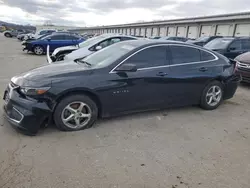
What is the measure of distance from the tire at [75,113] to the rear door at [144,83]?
0.37 metres

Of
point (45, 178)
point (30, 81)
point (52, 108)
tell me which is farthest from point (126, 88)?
point (45, 178)

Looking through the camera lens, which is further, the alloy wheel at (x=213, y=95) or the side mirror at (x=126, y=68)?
the alloy wheel at (x=213, y=95)

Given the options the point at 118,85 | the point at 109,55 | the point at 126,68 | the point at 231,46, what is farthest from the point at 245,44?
the point at 118,85

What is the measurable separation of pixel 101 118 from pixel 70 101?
2.87 feet

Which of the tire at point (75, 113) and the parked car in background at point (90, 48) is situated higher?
the parked car in background at point (90, 48)

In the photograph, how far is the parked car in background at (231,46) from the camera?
9984mm

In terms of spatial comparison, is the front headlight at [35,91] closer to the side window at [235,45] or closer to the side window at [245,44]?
the side window at [235,45]

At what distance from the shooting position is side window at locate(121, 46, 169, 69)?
406 centimetres

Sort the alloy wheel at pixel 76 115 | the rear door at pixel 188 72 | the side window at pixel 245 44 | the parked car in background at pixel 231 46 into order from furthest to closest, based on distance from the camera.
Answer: the side window at pixel 245 44 < the parked car in background at pixel 231 46 < the rear door at pixel 188 72 < the alloy wheel at pixel 76 115

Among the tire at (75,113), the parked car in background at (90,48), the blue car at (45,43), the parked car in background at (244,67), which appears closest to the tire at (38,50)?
the blue car at (45,43)

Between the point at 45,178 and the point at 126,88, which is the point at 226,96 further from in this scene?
the point at 45,178

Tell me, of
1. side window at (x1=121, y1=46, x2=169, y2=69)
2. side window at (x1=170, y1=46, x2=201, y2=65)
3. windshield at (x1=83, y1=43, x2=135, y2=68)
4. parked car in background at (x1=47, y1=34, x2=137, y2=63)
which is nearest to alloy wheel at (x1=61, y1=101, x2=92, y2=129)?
windshield at (x1=83, y1=43, x2=135, y2=68)

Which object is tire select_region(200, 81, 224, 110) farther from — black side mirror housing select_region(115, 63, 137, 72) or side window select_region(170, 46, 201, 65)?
black side mirror housing select_region(115, 63, 137, 72)

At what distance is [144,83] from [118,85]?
0.53 meters
